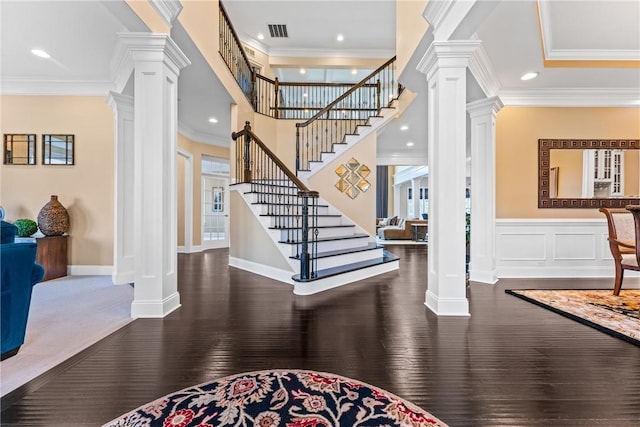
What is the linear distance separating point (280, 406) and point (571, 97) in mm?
5621

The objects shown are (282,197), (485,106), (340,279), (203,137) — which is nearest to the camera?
(340,279)

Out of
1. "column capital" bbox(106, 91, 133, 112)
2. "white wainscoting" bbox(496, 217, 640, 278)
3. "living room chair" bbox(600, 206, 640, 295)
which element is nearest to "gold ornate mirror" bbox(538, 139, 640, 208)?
"white wainscoting" bbox(496, 217, 640, 278)

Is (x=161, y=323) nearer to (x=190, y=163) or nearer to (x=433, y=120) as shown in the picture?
(x=433, y=120)

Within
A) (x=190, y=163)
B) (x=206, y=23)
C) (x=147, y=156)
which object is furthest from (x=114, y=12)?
(x=190, y=163)

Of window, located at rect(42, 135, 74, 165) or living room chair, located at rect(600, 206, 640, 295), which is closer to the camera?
living room chair, located at rect(600, 206, 640, 295)

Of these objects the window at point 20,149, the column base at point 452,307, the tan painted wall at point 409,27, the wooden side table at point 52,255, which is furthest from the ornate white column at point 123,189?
the column base at point 452,307

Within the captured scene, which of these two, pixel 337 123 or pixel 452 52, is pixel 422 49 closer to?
pixel 452 52

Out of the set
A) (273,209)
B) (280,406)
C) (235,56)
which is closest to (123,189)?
(273,209)

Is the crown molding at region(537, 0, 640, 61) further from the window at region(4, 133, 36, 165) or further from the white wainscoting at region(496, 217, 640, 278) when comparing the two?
the window at region(4, 133, 36, 165)

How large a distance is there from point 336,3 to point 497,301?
676 centimetres

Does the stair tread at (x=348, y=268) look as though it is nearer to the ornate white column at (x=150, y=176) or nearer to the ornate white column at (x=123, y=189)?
the ornate white column at (x=150, y=176)

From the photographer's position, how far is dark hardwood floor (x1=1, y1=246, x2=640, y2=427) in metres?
1.40

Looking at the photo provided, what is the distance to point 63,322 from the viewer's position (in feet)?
8.15

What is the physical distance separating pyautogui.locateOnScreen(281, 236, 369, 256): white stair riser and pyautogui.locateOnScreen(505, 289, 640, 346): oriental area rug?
7.45ft
